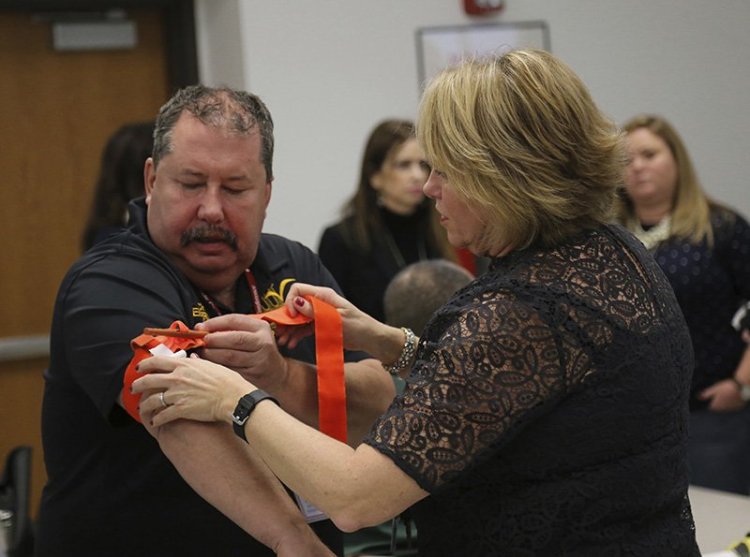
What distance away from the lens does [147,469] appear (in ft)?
6.09

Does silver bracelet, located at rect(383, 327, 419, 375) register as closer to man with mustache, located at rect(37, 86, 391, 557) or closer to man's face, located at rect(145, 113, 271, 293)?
man with mustache, located at rect(37, 86, 391, 557)

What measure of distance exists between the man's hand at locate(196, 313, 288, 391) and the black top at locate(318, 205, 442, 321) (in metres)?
2.27

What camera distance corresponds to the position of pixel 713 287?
3.98 m

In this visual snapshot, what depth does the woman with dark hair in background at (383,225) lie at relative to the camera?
4207mm

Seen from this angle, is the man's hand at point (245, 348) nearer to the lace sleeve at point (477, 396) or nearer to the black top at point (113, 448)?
the black top at point (113, 448)

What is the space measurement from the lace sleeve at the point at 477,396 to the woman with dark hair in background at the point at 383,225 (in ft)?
8.54

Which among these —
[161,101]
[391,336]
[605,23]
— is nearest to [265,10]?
[161,101]

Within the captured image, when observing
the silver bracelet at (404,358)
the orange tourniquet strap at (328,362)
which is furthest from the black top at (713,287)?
the orange tourniquet strap at (328,362)

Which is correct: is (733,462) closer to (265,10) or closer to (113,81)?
(265,10)

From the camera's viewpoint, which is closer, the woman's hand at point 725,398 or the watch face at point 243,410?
the watch face at point 243,410

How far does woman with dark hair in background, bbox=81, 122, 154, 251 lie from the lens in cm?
358

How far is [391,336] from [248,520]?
1.63ft

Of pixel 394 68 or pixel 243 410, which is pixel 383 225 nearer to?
pixel 394 68

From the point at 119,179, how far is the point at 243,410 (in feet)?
7.09
